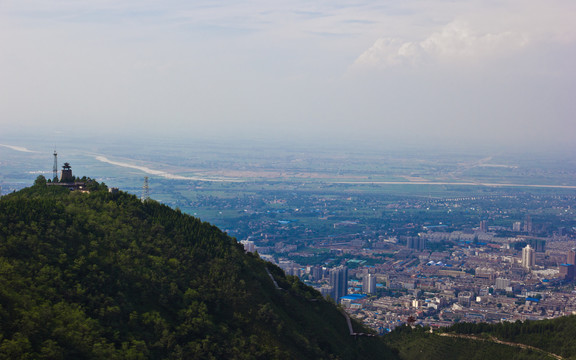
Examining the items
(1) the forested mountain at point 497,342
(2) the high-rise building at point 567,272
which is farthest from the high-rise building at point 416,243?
(1) the forested mountain at point 497,342

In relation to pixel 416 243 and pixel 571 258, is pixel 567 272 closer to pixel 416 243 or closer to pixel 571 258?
pixel 571 258

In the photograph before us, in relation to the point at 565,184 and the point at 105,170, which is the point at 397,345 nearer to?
the point at 105,170

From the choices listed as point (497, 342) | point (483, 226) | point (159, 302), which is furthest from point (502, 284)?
point (159, 302)

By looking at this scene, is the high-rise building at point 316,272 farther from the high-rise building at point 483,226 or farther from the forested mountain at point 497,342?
the high-rise building at point 483,226

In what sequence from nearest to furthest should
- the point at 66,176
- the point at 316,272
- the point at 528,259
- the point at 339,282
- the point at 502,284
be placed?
the point at 66,176 → the point at 339,282 → the point at 502,284 → the point at 316,272 → the point at 528,259

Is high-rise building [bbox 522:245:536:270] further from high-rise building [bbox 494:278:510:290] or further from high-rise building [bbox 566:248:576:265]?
high-rise building [bbox 494:278:510:290]
